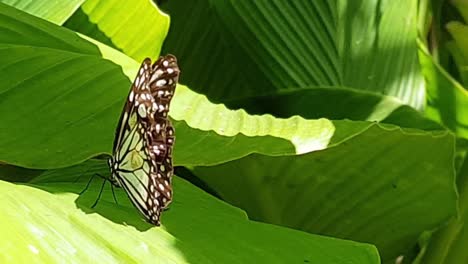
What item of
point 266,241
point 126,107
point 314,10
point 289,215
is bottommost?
point 289,215

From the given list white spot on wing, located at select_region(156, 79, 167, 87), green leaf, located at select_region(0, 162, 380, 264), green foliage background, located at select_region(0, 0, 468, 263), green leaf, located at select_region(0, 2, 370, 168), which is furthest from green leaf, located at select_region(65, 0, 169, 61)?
white spot on wing, located at select_region(156, 79, 167, 87)

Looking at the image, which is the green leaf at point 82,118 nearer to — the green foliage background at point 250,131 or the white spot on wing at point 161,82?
the green foliage background at point 250,131

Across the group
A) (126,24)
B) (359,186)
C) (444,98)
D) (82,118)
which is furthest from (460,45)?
(82,118)

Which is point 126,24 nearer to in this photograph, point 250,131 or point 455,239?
point 250,131

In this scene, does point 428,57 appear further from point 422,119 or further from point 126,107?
point 126,107

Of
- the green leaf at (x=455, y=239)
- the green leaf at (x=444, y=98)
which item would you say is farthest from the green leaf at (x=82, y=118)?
the green leaf at (x=455, y=239)

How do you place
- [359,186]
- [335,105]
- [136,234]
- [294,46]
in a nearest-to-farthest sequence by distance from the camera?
[136,234] → [359,186] → [335,105] → [294,46]

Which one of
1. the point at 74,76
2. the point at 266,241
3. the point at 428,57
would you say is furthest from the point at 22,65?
the point at 428,57
